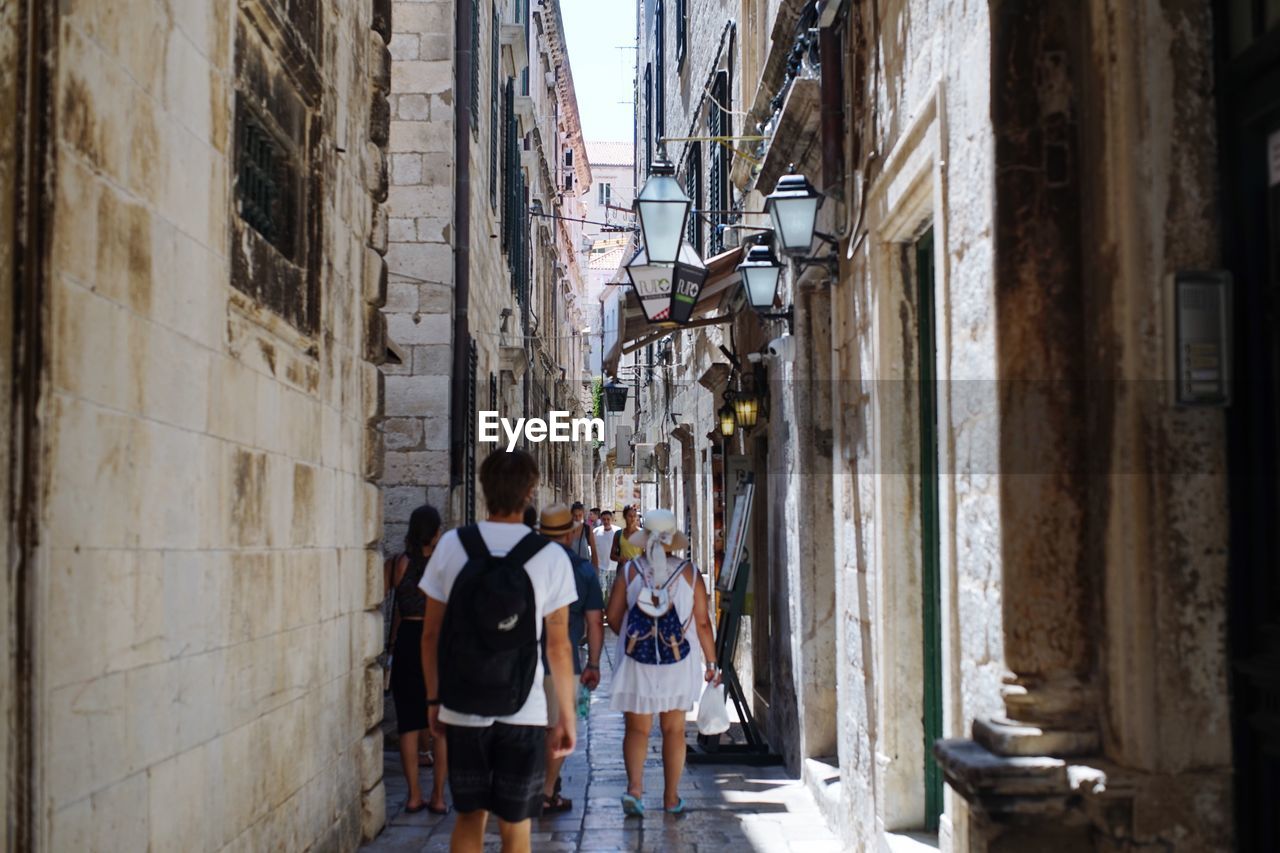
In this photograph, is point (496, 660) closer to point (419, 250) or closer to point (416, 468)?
point (416, 468)

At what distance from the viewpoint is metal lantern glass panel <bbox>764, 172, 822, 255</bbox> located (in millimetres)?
7273

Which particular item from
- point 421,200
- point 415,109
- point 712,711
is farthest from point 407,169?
point 712,711

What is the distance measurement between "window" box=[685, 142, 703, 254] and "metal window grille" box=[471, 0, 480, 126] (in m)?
3.39

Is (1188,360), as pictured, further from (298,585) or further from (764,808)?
(764,808)

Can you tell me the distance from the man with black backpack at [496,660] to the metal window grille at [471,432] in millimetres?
7179

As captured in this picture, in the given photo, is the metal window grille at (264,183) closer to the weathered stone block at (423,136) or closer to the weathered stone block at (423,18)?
the weathered stone block at (423,136)

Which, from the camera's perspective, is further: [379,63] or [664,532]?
[664,532]

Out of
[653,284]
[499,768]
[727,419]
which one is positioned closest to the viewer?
[499,768]

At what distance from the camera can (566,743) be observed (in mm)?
5160

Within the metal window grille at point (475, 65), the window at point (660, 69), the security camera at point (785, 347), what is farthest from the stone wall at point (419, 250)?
the window at point (660, 69)

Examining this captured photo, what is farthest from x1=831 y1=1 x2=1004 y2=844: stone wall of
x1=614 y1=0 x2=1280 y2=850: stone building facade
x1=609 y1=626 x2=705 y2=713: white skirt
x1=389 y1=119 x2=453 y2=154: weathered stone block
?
x1=389 y1=119 x2=453 y2=154: weathered stone block

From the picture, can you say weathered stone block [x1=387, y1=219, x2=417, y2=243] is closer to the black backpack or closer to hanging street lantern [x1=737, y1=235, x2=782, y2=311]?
hanging street lantern [x1=737, y1=235, x2=782, y2=311]

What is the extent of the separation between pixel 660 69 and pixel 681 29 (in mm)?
3732

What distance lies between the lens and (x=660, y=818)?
7668mm
